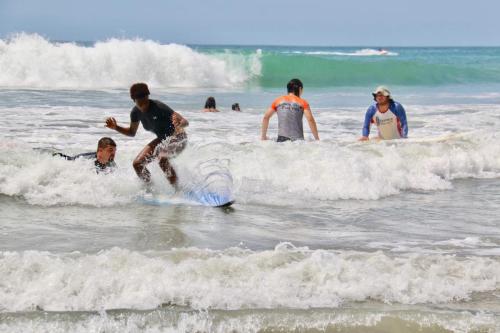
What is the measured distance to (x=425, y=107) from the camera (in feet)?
73.7

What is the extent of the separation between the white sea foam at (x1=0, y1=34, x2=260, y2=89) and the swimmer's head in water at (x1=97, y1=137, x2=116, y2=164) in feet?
72.8

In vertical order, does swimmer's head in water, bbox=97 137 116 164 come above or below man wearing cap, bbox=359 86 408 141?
below

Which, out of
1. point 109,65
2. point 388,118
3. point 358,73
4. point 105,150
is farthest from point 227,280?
point 358,73

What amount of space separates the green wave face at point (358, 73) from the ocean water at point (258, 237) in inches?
861

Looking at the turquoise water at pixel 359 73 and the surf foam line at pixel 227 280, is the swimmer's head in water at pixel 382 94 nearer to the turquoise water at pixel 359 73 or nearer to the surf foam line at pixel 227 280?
the surf foam line at pixel 227 280

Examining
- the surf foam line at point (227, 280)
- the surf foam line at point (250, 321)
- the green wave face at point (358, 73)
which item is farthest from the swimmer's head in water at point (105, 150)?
the green wave face at point (358, 73)

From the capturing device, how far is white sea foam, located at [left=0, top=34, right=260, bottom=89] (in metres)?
31.6

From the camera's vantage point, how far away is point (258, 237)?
6637 mm

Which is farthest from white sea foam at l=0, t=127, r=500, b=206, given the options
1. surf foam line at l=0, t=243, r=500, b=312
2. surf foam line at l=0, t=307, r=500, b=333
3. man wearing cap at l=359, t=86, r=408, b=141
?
surf foam line at l=0, t=307, r=500, b=333

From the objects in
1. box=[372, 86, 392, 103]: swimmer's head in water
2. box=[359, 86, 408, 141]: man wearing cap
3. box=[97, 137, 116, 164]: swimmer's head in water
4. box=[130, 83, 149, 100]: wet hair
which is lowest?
box=[97, 137, 116, 164]: swimmer's head in water

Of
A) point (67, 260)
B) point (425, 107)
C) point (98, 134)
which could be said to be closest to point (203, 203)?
point (67, 260)

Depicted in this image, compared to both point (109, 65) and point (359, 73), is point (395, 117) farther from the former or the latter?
point (359, 73)

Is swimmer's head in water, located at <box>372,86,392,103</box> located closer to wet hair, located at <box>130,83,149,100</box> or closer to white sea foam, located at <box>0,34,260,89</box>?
wet hair, located at <box>130,83,149,100</box>

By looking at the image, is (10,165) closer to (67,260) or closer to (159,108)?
(159,108)
